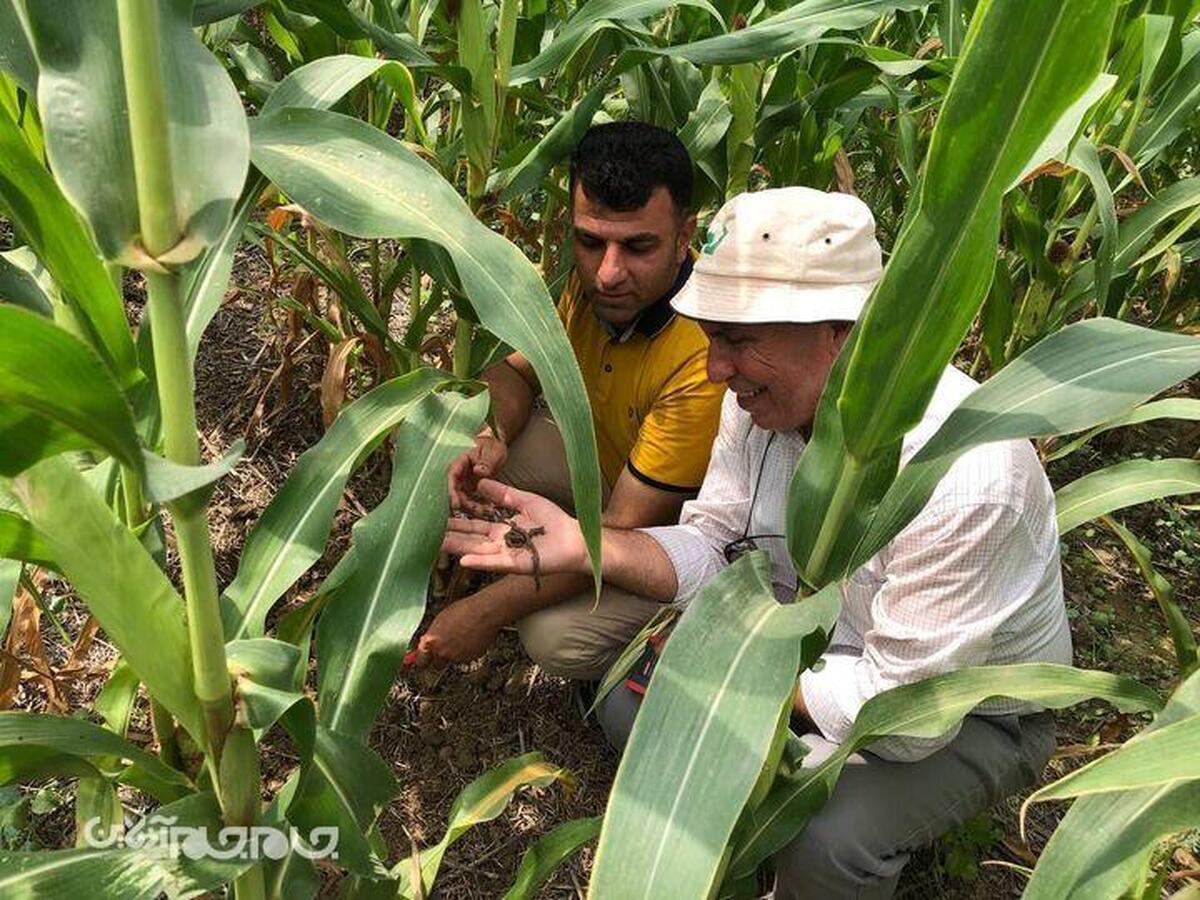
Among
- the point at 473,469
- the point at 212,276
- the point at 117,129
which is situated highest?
the point at 117,129

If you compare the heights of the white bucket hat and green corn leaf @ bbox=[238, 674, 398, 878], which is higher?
the white bucket hat

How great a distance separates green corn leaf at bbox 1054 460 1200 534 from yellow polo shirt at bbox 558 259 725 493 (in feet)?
2.12

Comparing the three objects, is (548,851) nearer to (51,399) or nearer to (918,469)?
(918,469)

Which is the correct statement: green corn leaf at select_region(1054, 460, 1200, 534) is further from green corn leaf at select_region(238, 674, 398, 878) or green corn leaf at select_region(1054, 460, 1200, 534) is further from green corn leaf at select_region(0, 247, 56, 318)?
green corn leaf at select_region(0, 247, 56, 318)

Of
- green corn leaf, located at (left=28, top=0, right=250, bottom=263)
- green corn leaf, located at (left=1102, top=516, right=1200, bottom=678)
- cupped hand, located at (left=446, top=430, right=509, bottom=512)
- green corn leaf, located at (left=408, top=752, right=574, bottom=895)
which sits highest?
green corn leaf, located at (left=28, top=0, right=250, bottom=263)

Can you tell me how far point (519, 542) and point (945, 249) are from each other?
38.7 inches

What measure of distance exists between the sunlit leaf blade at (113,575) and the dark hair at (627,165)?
123cm

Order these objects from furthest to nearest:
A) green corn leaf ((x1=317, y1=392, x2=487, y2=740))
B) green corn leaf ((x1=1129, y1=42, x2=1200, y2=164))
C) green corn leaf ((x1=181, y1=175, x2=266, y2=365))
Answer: green corn leaf ((x1=1129, y1=42, x2=1200, y2=164))
green corn leaf ((x1=317, y1=392, x2=487, y2=740))
green corn leaf ((x1=181, y1=175, x2=266, y2=365))

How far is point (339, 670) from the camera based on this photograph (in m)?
1.11

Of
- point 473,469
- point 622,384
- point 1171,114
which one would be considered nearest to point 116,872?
point 473,469

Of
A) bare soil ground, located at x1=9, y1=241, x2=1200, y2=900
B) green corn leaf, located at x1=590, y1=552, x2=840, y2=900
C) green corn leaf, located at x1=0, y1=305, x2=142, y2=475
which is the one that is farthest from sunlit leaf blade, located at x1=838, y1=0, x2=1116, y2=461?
bare soil ground, located at x1=9, y1=241, x2=1200, y2=900

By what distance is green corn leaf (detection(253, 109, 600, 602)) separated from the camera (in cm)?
79

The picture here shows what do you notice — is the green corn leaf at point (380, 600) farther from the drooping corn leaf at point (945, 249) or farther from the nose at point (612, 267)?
the nose at point (612, 267)

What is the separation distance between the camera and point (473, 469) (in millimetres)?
1892
